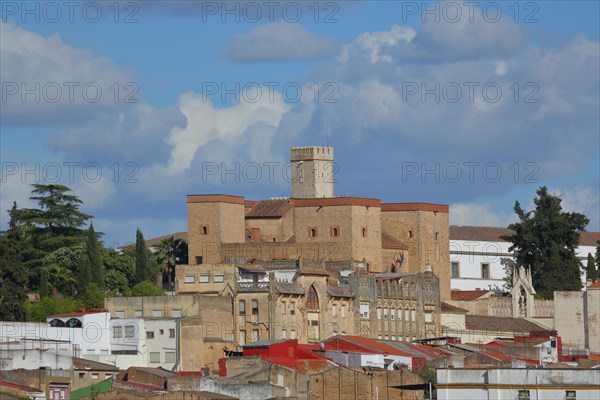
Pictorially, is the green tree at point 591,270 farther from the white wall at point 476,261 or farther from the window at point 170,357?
the window at point 170,357

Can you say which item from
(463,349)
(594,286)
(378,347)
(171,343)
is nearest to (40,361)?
(171,343)

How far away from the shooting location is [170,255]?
422 feet

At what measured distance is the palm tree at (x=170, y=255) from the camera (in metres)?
127

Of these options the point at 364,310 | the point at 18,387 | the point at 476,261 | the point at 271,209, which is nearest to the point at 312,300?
the point at 364,310

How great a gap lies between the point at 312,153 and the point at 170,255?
11.2m

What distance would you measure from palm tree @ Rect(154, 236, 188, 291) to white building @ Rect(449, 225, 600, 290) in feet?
77.2

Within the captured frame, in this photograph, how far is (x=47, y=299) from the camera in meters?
107

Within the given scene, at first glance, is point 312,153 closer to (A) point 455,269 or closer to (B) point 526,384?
(A) point 455,269

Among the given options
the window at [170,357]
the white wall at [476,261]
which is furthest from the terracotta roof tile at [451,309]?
the window at [170,357]

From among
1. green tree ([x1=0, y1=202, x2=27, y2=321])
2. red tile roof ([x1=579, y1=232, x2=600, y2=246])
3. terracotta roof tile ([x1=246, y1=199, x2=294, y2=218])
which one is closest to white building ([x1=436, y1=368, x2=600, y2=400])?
green tree ([x1=0, y1=202, x2=27, y2=321])

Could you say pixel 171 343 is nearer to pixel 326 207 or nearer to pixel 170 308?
pixel 170 308

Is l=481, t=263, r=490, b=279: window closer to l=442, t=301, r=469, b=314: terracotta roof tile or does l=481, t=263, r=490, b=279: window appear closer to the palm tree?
l=442, t=301, r=469, b=314: terracotta roof tile

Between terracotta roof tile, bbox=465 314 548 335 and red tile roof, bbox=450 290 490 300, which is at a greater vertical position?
red tile roof, bbox=450 290 490 300

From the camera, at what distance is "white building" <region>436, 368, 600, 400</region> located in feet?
229
